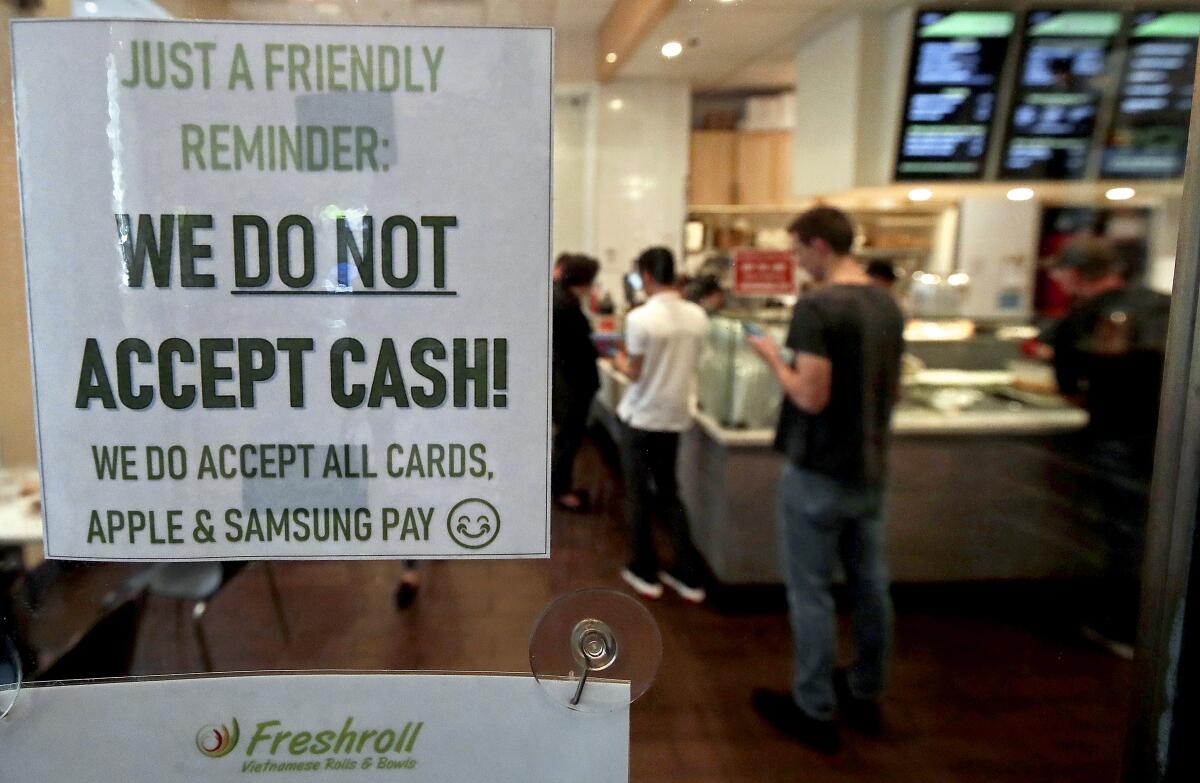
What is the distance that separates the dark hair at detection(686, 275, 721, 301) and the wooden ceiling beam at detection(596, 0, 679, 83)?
51.6 inches

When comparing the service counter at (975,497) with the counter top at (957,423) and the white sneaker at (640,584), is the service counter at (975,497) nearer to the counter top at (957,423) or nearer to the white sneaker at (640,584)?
the counter top at (957,423)

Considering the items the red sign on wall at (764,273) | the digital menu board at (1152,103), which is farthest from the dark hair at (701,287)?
the digital menu board at (1152,103)

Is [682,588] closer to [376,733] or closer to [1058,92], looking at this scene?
[376,733]

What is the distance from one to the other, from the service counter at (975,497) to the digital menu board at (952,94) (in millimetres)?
1178

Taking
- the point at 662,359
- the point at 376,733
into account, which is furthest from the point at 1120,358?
the point at 376,733

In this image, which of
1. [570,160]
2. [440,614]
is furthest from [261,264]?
[440,614]

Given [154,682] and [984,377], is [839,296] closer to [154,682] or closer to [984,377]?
[154,682]

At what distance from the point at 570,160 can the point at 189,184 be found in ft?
1.33

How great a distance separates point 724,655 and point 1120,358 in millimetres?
1984

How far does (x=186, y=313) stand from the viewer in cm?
84

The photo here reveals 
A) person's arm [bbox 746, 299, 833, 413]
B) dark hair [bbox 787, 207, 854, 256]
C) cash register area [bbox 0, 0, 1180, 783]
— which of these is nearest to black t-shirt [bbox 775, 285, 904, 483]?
person's arm [bbox 746, 299, 833, 413]

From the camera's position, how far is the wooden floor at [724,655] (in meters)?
0.98

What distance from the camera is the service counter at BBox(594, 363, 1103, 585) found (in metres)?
3.59

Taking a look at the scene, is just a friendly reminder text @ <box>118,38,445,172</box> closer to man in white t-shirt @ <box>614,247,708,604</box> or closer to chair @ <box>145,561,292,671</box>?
man in white t-shirt @ <box>614,247,708,604</box>
